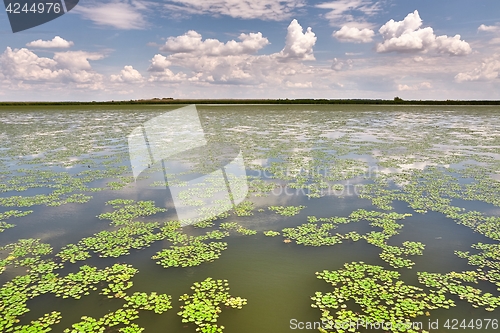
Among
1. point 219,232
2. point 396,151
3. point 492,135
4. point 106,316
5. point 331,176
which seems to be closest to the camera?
point 106,316

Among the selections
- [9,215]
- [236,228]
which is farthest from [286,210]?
[9,215]

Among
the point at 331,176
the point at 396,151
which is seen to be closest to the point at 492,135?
the point at 396,151

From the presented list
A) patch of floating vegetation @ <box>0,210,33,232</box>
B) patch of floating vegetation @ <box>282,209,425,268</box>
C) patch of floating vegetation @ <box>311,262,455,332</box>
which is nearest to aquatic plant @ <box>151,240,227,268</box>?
patch of floating vegetation @ <box>282,209,425,268</box>

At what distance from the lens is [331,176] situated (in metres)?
14.9

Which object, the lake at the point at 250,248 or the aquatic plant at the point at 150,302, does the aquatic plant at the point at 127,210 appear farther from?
the aquatic plant at the point at 150,302

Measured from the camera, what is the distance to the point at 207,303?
578cm

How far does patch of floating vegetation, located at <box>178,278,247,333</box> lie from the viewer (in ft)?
17.4

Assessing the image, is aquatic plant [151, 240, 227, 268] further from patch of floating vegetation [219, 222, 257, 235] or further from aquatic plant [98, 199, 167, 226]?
aquatic plant [98, 199, 167, 226]

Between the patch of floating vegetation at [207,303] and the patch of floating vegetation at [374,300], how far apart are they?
161 cm

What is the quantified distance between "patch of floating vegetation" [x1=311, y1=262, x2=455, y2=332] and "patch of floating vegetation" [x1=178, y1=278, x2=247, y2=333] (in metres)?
1.61

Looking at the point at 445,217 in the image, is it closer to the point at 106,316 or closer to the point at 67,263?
the point at 106,316

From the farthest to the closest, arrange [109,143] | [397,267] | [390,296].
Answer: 1. [109,143]
2. [397,267]
3. [390,296]

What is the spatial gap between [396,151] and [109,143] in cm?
2173

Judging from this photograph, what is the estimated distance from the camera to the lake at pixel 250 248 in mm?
5523
